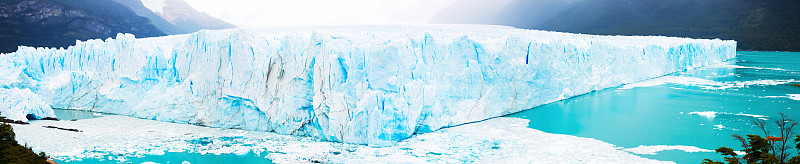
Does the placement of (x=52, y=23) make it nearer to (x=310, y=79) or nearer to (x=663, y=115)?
(x=310, y=79)

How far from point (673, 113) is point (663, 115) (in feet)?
1.54

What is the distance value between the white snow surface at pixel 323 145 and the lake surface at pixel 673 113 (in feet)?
3.36

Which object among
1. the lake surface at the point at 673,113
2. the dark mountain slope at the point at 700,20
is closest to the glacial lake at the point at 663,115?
the lake surface at the point at 673,113

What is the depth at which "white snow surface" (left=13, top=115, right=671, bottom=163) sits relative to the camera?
852cm

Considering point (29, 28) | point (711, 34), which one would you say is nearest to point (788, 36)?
point (711, 34)

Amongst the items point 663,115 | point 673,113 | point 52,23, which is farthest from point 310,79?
point 52,23

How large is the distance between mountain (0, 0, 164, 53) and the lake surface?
34210 mm

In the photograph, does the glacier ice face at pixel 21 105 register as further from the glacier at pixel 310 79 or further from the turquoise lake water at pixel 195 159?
the turquoise lake water at pixel 195 159

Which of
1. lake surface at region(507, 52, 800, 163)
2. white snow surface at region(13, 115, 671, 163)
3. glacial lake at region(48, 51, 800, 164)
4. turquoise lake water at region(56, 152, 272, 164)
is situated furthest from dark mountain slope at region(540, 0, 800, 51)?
turquoise lake water at region(56, 152, 272, 164)

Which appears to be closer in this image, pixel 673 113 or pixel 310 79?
pixel 310 79

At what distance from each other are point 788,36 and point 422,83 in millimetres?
55399

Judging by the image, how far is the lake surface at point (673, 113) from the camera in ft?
33.7

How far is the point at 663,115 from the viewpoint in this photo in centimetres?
1314

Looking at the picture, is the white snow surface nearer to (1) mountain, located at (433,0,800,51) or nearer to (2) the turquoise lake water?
(2) the turquoise lake water
